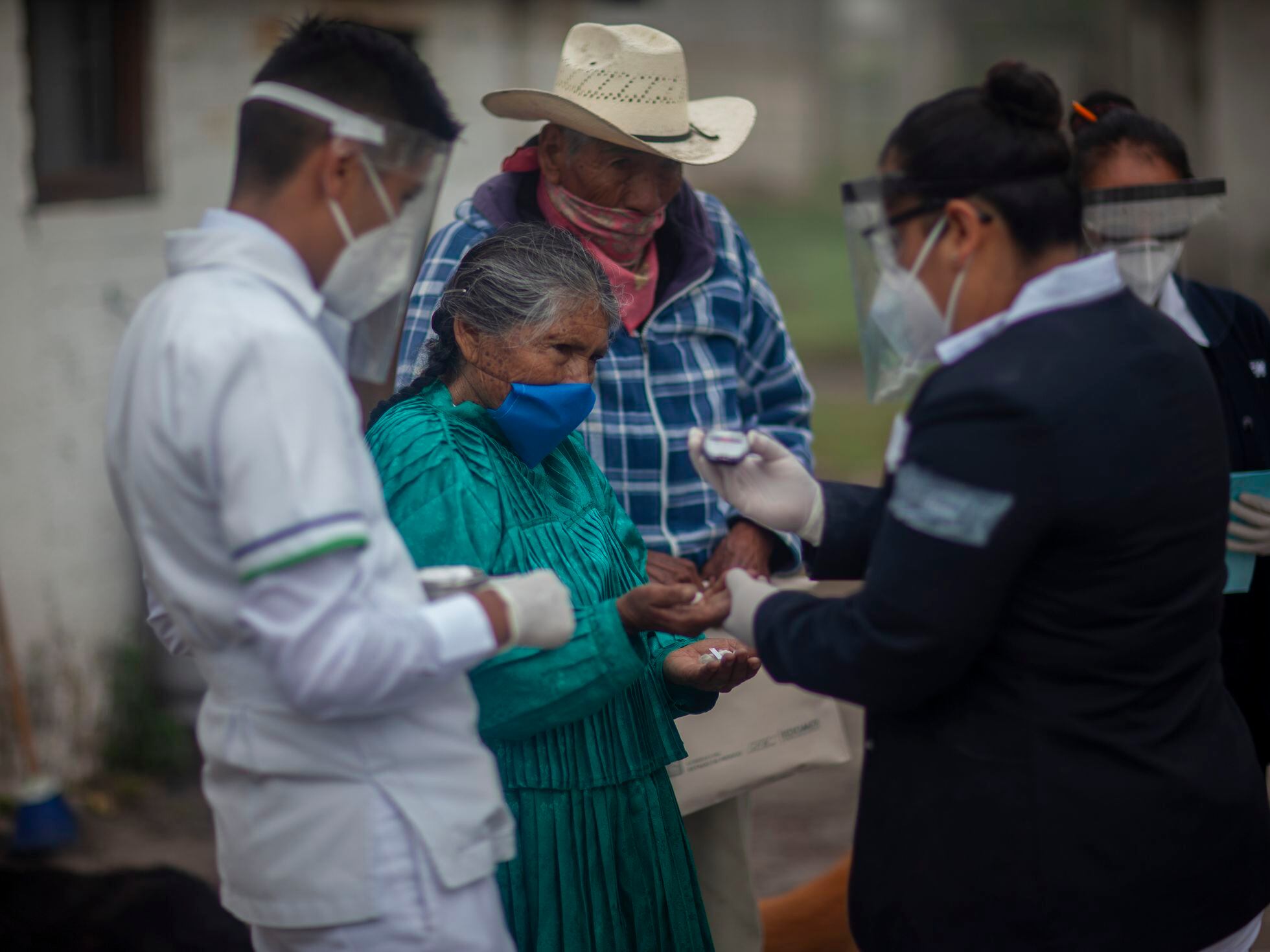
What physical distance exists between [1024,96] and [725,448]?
76 centimetres

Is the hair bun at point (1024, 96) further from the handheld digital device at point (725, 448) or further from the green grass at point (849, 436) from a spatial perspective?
the green grass at point (849, 436)

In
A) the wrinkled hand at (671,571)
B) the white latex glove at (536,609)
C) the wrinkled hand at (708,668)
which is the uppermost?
the white latex glove at (536,609)

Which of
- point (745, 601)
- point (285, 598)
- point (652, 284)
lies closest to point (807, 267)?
point (652, 284)

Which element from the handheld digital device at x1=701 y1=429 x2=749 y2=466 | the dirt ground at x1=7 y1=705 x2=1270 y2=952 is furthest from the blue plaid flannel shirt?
the dirt ground at x1=7 y1=705 x2=1270 y2=952

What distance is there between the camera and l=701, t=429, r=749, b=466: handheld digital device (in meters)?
2.29

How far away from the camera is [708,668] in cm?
252

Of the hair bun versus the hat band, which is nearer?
the hair bun

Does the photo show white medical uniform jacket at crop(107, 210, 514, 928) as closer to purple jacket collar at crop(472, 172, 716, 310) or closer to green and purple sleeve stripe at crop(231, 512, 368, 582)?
green and purple sleeve stripe at crop(231, 512, 368, 582)

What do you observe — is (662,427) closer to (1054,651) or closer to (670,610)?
(670,610)

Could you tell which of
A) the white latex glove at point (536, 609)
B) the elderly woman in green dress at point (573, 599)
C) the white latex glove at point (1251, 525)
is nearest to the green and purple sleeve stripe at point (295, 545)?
the white latex glove at point (536, 609)

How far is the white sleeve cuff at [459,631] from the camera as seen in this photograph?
68.6 inches

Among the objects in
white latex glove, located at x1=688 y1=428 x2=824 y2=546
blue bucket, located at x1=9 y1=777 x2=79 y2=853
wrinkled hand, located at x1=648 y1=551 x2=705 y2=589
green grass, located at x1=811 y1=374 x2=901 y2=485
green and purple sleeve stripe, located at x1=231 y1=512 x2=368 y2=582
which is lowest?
blue bucket, located at x1=9 y1=777 x2=79 y2=853

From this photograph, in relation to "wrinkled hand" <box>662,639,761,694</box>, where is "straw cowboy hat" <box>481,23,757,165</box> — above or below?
Result: above

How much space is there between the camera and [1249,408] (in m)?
2.95
